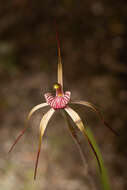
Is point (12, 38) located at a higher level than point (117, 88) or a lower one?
higher

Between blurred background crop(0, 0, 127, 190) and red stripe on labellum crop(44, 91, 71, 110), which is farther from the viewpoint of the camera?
blurred background crop(0, 0, 127, 190)

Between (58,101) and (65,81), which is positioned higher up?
(58,101)

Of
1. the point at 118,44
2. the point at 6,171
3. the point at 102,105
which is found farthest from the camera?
the point at 118,44

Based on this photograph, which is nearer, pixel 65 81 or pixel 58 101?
pixel 58 101

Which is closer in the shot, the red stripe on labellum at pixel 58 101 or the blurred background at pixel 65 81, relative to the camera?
the red stripe on labellum at pixel 58 101

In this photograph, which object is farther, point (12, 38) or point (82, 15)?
point (82, 15)

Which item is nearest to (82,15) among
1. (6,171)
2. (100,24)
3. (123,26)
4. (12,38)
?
(100,24)

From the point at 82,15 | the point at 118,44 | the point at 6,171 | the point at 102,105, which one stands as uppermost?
the point at 82,15

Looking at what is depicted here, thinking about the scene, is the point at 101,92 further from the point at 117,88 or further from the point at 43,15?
the point at 43,15
